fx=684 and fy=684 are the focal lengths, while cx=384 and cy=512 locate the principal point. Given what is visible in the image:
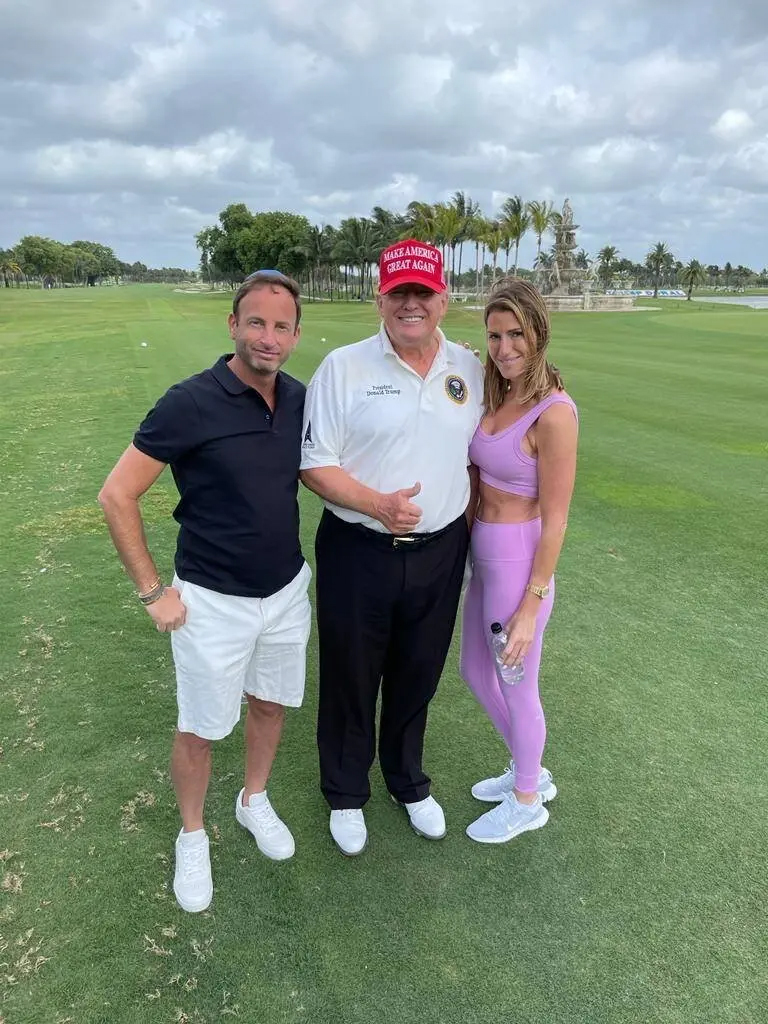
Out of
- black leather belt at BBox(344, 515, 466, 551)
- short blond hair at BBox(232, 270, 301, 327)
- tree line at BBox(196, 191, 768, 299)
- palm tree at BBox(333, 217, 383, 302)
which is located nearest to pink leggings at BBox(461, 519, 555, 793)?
black leather belt at BBox(344, 515, 466, 551)

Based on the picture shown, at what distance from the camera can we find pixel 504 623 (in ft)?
9.32

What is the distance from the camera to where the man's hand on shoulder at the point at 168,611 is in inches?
96.7

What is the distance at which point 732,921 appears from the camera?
2.52 m

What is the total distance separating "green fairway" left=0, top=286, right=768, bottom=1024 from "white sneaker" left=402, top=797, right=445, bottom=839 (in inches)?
1.9

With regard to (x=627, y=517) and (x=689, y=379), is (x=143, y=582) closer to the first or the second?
(x=627, y=517)

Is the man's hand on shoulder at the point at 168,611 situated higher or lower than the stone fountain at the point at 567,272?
lower

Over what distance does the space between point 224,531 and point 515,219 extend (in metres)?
63.7

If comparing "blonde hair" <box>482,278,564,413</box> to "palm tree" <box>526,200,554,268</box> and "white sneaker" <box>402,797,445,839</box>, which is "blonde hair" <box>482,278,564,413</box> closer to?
"white sneaker" <box>402,797,445,839</box>

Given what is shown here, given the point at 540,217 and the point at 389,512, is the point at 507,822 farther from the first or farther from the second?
the point at 540,217

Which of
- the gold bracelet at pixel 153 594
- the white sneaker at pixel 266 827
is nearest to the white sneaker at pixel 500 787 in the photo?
the white sneaker at pixel 266 827

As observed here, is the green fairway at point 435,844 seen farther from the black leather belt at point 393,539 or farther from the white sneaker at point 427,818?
the black leather belt at point 393,539

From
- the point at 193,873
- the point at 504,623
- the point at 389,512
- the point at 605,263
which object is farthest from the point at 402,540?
the point at 605,263

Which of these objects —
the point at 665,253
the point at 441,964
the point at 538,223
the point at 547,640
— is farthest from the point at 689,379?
the point at 665,253

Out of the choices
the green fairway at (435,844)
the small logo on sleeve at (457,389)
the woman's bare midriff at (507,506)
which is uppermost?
the small logo on sleeve at (457,389)
